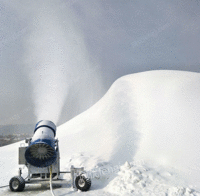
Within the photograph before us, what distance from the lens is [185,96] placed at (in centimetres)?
1939

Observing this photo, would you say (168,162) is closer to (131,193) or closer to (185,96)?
(131,193)

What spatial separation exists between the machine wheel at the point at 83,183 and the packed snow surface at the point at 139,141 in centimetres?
30

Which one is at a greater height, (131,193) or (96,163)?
(96,163)

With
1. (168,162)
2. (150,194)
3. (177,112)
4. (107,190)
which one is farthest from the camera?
(177,112)

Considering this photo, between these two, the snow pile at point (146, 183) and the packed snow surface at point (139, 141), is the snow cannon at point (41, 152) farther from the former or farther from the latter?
the snow pile at point (146, 183)

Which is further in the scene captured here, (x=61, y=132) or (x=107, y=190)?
(x=61, y=132)

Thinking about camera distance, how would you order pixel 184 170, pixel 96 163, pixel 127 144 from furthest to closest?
pixel 127 144, pixel 96 163, pixel 184 170

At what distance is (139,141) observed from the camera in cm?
1515

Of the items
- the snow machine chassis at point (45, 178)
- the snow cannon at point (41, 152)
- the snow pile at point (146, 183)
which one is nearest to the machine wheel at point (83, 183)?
the snow machine chassis at point (45, 178)

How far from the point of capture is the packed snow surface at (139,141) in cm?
974

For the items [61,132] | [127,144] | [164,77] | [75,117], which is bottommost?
[127,144]

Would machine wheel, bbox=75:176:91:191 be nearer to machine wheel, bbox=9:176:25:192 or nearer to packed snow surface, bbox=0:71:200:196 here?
packed snow surface, bbox=0:71:200:196

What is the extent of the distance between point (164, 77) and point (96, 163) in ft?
53.0

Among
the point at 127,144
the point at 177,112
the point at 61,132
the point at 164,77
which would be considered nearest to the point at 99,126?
the point at 61,132
